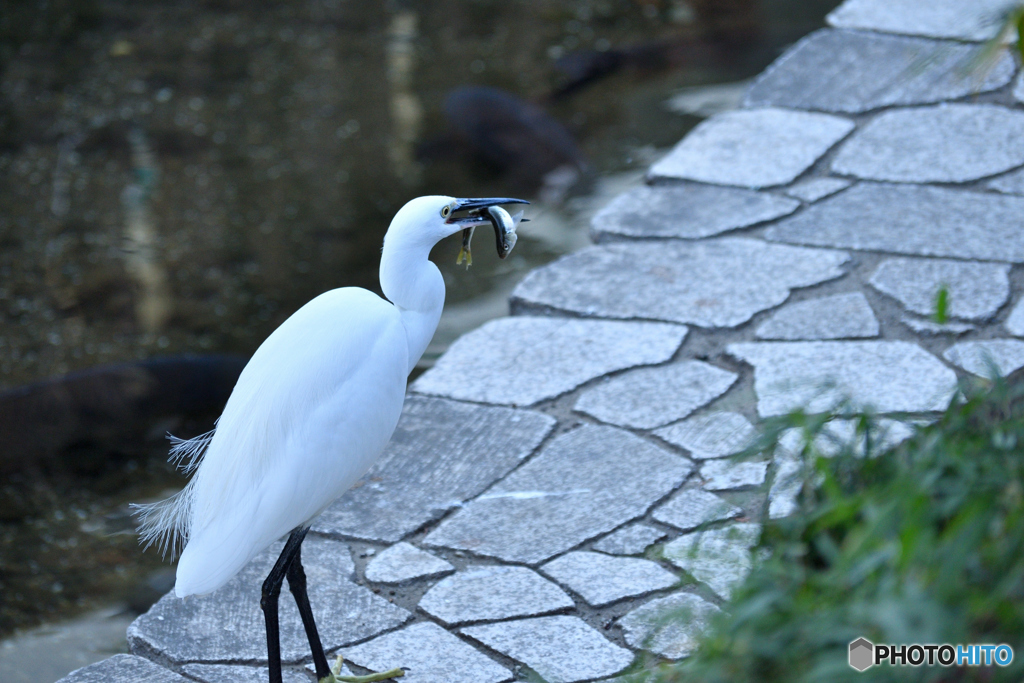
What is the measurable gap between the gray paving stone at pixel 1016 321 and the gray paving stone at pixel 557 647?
1.49m

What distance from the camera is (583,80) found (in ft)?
19.1

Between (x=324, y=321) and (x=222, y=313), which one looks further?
(x=222, y=313)

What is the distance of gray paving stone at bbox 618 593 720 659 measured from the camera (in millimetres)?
1935

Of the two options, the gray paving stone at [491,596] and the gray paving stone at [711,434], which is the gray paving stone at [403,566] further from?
the gray paving stone at [711,434]

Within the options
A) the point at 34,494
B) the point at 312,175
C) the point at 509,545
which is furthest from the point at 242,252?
the point at 509,545

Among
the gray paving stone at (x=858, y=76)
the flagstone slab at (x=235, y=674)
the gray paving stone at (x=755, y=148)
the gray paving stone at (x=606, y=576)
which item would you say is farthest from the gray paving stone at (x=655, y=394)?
the gray paving stone at (x=858, y=76)

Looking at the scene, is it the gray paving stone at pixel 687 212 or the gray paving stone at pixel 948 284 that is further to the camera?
the gray paving stone at pixel 687 212

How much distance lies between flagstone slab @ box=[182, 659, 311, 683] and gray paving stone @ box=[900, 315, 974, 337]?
5.84 ft

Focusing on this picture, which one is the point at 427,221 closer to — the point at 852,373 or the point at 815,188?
the point at 852,373

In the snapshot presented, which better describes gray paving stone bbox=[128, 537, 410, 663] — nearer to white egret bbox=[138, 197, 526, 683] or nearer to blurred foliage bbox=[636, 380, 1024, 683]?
white egret bbox=[138, 197, 526, 683]

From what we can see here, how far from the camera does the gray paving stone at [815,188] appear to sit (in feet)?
11.9

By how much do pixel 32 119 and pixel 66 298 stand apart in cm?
200

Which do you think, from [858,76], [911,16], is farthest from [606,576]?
Result: [911,16]

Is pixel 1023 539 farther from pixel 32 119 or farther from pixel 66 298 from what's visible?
pixel 32 119
